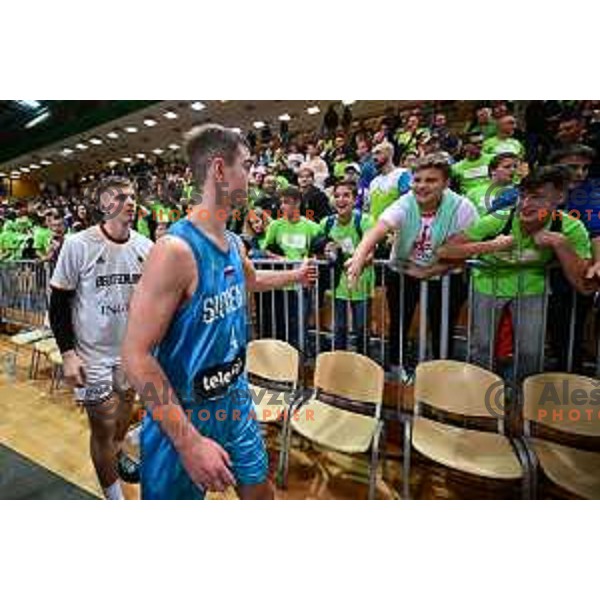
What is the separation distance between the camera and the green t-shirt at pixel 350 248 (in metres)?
1.89

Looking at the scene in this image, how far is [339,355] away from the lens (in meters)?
1.90

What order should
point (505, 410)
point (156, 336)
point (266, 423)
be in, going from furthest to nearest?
point (266, 423) < point (505, 410) < point (156, 336)

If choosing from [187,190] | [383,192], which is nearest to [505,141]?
[383,192]

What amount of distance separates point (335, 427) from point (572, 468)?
852 mm

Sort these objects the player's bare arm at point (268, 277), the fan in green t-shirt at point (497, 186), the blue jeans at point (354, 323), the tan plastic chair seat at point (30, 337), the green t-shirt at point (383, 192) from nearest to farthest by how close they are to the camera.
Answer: the player's bare arm at point (268, 277)
the fan in green t-shirt at point (497, 186)
the green t-shirt at point (383, 192)
the blue jeans at point (354, 323)
the tan plastic chair seat at point (30, 337)

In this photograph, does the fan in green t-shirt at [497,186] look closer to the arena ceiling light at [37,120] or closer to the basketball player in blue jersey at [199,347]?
the basketball player in blue jersey at [199,347]

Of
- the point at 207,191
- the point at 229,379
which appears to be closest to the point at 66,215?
the point at 207,191

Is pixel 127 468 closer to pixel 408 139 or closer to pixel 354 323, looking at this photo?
pixel 354 323

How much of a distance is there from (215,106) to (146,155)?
317 millimetres

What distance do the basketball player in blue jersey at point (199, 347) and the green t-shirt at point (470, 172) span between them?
93 centimetres

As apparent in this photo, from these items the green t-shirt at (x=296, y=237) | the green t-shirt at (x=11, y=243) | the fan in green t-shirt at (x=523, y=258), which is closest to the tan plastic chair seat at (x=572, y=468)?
Answer: the fan in green t-shirt at (x=523, y=258)
